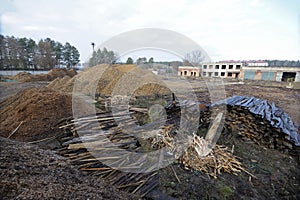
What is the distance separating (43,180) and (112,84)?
823cm

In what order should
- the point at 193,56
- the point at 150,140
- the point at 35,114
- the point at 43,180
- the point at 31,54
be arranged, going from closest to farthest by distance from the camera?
the point at 43,180 → the point at 150,140 → the point at 35,114 → the point at 193,56 → the point at 31,54

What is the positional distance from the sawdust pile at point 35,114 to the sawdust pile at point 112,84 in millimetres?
3812

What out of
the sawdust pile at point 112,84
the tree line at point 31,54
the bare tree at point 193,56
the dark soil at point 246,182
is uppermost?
the tree line at point 31,54

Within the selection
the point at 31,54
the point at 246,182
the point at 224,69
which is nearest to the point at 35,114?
the point at 246,182

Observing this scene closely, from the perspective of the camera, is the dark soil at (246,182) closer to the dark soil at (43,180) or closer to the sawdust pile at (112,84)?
the dark soil at (43,180)

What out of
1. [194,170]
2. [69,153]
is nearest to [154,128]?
[194,170]

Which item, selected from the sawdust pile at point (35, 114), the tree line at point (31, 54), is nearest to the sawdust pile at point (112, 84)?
the sawdust pile at point (35, 114)

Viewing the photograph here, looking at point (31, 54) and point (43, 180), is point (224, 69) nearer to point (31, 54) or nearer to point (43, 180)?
point (43, 180)

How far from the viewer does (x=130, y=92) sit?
9055mm

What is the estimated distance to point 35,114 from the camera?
4.26m

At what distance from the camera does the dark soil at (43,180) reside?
1.73 m

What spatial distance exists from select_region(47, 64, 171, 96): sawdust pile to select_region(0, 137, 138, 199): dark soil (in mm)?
6396

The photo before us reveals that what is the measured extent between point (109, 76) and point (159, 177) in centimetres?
909

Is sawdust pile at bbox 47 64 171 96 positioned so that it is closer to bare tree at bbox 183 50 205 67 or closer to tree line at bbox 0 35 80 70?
bare tree at bbox 183 50 205 67
